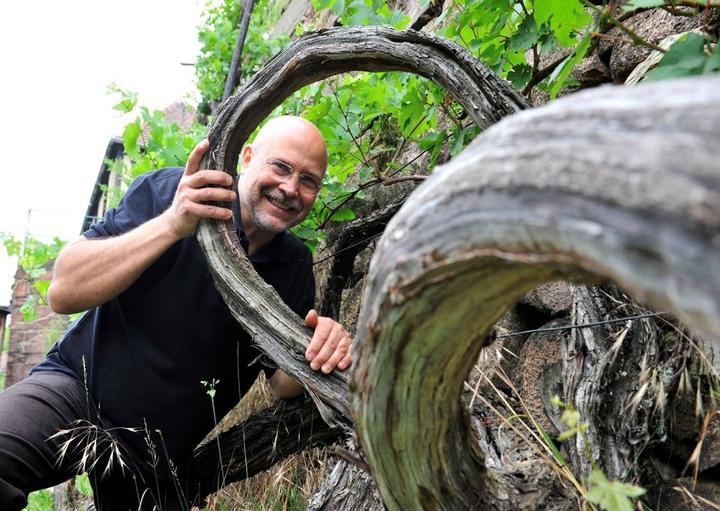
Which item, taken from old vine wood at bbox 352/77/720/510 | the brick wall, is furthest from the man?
the brick wall

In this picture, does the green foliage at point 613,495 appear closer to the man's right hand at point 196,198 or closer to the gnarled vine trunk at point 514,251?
the gnarled vine trunk at point 514,251

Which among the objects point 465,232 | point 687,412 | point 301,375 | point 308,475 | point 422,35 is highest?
point 422,35

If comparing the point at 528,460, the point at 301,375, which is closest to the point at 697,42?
the point at 528,460

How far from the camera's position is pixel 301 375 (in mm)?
2082

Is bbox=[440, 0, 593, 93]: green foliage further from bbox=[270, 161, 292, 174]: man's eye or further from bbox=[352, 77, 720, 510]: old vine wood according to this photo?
bbox=[352, 77, 720, 510]: old vine wood

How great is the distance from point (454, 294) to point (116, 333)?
2.06 metres

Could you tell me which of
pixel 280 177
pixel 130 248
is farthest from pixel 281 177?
pixel 130 248

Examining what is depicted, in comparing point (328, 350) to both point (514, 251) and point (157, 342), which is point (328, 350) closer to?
point (157, 342)

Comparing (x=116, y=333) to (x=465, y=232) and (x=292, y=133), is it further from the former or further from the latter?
(x=465, y=232)

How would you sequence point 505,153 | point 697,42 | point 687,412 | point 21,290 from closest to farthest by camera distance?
point 505,153 → point 697,42 → point 687,412 → point 21,290

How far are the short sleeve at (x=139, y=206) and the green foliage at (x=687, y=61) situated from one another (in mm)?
1911

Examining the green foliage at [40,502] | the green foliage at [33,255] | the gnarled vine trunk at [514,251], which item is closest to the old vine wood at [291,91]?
the gnarled vine trunk at [514,251]

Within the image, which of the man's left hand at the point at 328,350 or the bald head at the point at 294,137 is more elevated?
the bald head at the point at 294,137

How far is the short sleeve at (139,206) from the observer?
254 centimetres
